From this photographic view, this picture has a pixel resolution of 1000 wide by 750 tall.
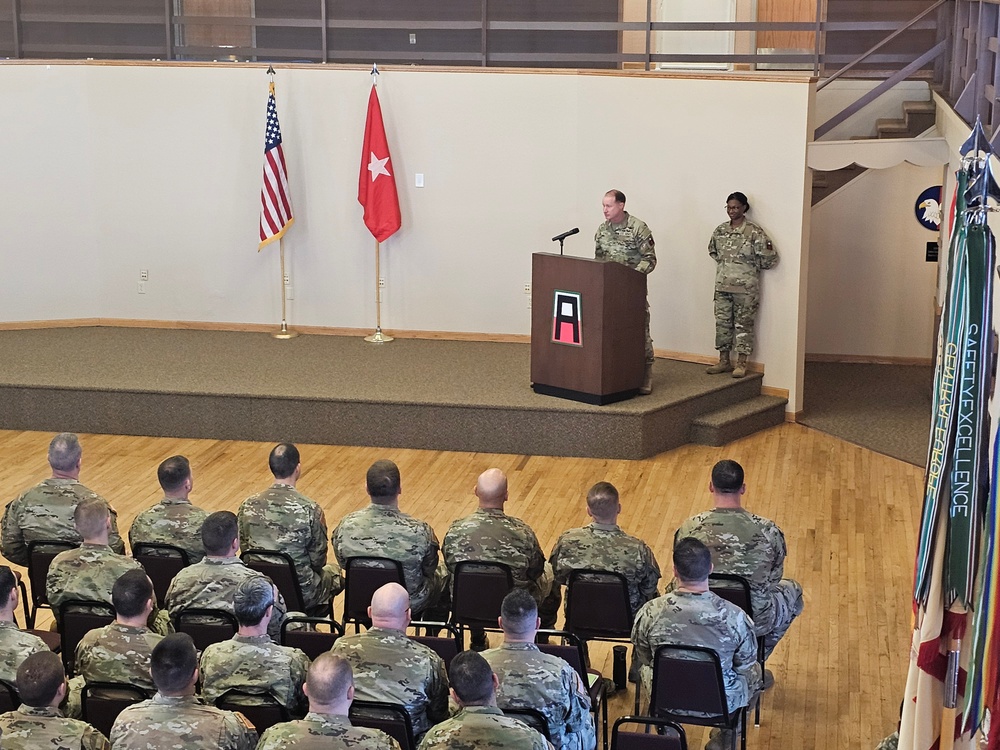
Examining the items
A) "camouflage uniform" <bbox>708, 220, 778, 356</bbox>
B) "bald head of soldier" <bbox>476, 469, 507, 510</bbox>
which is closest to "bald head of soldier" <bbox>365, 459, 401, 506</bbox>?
"bald head of soldier" <bbox>476, 469, 507, 510</bbox>

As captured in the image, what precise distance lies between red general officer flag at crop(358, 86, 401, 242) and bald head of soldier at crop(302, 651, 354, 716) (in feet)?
26.0

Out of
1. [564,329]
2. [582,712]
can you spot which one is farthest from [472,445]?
[582,712]

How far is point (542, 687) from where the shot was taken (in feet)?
14.4

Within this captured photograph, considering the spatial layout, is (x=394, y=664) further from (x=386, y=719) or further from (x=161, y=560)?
(x=161, y=560)

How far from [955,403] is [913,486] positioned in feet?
19.0

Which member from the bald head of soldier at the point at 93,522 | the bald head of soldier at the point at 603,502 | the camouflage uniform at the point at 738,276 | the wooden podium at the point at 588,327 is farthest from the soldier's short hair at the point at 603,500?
the camouflage uniform at the point at 738,276

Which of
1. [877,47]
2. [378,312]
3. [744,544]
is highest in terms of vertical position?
[877,47]

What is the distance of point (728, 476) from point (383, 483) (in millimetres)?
1535

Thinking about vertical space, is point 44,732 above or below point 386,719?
above

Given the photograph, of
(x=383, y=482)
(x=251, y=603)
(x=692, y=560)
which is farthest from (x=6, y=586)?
(x=692, y=560)

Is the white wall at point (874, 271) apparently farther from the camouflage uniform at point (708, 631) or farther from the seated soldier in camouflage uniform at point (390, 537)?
the camouflage uniform at point (708, 631)

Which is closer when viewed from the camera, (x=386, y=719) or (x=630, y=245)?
(x=386, y=719)

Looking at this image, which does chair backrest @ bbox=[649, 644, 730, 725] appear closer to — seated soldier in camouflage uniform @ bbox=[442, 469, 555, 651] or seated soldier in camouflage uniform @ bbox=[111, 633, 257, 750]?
seated soldier in camouflage uniform @ bbox=[442, 469, 555, 651]

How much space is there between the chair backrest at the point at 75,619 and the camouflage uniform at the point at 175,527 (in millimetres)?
624
